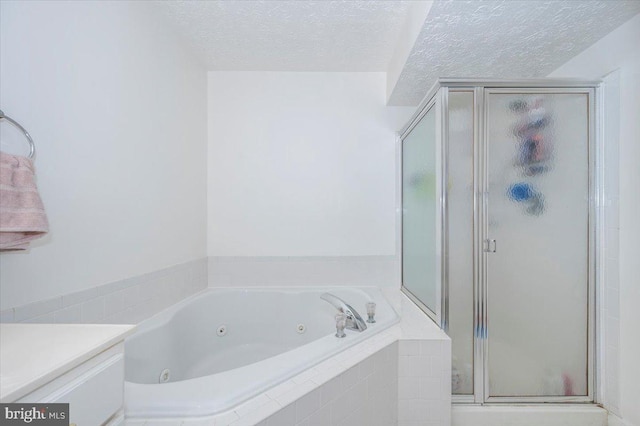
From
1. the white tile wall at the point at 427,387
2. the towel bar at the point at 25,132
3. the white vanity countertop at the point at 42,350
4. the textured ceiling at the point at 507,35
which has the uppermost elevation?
the textured ceiling at the point at 507,35

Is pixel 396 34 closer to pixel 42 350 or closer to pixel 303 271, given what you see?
pixel 303 271

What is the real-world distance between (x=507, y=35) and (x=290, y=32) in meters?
Result: 1.23

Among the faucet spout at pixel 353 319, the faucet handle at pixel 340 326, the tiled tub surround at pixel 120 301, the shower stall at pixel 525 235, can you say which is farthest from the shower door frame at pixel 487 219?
the tiled tub surround at pixel 120 301

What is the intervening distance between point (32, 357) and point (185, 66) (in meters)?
1.85

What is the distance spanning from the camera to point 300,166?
2.16 meters

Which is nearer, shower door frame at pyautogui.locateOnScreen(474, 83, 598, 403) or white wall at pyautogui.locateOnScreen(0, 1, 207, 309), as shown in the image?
white wall at pyautogui.locateOnScreen(0, 1, 207, 309)

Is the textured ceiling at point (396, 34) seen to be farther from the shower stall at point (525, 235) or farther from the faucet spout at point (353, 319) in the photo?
the faucet spout at point (353, 319)

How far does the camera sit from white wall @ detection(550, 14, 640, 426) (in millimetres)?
1271

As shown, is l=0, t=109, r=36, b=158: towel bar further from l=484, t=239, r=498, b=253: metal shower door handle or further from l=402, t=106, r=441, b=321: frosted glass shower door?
l=484, t=239, r=498, b=253: metal shower door handle

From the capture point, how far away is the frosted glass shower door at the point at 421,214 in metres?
1.53

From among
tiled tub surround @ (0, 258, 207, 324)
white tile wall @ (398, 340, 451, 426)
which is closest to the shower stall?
white tile wall @ (398, 340, 451, 426)

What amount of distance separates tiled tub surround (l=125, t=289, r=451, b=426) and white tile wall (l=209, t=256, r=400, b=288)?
2.29ft

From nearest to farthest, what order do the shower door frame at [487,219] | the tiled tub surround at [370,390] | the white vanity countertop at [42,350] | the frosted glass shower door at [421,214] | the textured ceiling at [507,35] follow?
the white vanity countertop at [42,350] → the tiled tub surround at [370,390] → the textured ceiling at [507,35] → the shower door frame at [487,219] → the frosted glass shower door at [421,214]

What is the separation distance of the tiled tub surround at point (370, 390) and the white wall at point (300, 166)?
951mm
